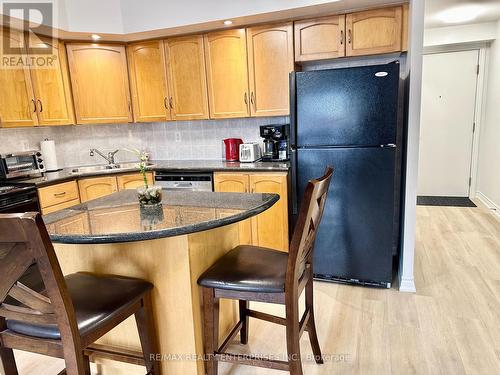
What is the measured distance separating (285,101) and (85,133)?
90.3 inches

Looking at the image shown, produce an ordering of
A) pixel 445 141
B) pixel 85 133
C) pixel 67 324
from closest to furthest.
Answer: pixel 67 324, pixel 85 133, pixel 445 141

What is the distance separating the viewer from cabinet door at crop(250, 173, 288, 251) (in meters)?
2.94

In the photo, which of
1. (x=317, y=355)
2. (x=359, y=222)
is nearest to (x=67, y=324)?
(x=317, y=355)

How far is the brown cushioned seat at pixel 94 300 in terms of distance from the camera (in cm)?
117

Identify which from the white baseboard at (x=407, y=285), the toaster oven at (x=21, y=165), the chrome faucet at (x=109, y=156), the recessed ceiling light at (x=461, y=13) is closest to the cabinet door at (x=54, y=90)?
the toaster oven at (x=21, y=165)

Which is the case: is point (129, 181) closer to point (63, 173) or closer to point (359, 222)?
point (63, 173)

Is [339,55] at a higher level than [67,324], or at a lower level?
higher

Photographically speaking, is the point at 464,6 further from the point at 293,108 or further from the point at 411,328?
the point at 411,328

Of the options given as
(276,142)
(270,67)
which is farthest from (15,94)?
(276,142)

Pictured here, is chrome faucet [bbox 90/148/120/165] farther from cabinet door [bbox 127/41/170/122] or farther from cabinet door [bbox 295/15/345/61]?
cabinet door [bbox 295/15/345/61]

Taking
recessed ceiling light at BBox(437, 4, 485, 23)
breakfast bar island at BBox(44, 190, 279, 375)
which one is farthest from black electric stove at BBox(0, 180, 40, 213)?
recessed ceiling light at BBox(437, 4, 485, 23)

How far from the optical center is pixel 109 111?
3.52m

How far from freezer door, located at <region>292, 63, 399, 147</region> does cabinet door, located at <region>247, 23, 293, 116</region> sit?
0.54 metres

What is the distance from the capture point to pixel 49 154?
3359 mm
